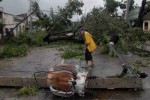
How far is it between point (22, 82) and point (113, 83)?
2691 mm

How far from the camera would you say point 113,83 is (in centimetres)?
841

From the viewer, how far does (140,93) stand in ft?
26.8

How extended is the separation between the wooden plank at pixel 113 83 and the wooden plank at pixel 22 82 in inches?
55.5

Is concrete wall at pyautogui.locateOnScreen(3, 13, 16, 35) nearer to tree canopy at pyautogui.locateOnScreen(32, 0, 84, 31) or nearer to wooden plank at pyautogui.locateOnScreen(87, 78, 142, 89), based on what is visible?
tree canopy at pyautogui.locateOnScreen(32, 0, 84, 31)

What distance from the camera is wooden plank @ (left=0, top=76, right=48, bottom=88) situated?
8.81 m

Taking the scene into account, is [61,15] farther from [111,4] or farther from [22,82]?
[22,82]

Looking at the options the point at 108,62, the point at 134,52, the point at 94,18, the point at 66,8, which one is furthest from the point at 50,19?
the point at 108,62

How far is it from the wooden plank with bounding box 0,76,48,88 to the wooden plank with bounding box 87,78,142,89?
4.63 feet

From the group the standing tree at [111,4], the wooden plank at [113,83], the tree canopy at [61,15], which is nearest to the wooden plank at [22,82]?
the wooden plank at [113,83]

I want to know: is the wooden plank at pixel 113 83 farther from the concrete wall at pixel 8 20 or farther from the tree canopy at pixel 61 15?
the concrete wall at pixel 8 20

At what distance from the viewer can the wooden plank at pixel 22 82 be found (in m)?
8.81

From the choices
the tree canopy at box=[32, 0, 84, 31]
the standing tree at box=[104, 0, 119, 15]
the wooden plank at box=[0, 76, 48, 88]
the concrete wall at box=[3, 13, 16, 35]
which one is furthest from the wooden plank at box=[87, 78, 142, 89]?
the concrete wall at box=[3, 13, 16, 35]

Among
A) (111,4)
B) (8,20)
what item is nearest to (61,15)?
(111,4)

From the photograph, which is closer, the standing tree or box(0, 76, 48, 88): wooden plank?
box(0, 76, 48, 88): wooden plank
